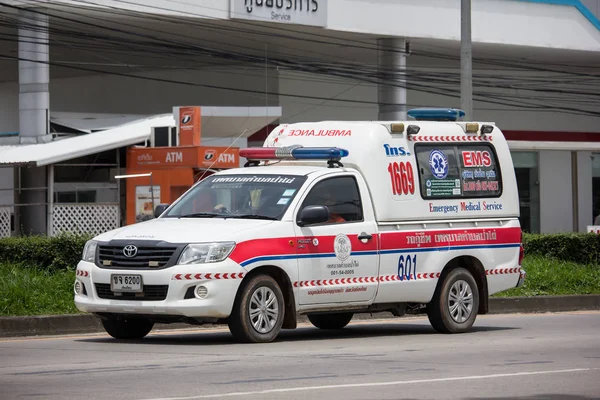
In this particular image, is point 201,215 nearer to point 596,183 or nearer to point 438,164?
point 438,164

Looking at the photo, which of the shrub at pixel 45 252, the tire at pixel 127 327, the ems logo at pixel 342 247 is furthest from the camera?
the shrub at pixel 45 252

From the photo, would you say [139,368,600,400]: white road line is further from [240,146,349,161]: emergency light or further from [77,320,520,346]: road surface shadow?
[240,146,349,161]: emergency light

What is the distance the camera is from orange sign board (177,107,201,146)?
30.9 metres

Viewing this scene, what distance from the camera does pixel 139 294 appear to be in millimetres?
12016

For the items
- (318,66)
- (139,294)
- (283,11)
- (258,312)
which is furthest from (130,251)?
(318,66)

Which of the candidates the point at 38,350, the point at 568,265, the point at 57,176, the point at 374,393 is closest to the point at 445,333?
the point at 38,350

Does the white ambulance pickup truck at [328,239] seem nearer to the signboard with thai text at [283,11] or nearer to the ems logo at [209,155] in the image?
the ems logo at [209,155]

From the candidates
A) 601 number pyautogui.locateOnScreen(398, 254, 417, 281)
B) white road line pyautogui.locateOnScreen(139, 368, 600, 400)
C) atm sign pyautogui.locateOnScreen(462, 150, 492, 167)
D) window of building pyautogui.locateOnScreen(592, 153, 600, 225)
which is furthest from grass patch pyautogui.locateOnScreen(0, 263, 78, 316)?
window of building pyautogui.locateOnScreen(592, 153, 600, 225)

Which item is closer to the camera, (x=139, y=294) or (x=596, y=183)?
(x=139, y=294)

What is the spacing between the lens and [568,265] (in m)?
21.6

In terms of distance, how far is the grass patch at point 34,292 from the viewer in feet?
48.0

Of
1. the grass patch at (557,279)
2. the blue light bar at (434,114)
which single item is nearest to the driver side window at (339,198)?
the blue light bar at (434,114)

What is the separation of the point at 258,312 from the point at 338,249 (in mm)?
1261

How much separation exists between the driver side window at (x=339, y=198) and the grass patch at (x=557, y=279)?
6.34 m
